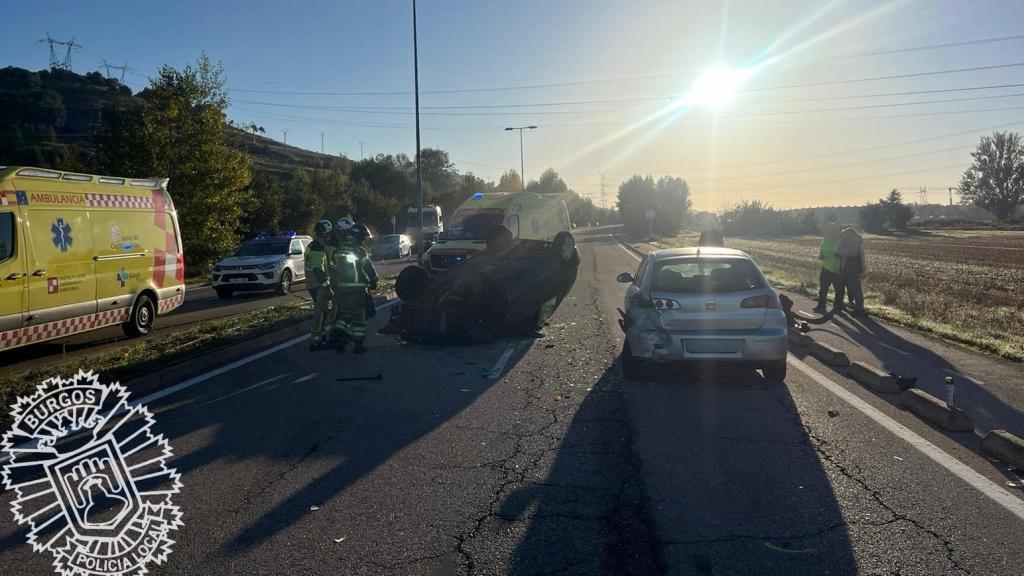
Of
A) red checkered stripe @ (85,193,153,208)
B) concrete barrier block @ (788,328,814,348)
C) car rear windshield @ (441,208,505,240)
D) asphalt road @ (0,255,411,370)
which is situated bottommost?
asphalt road @ (0,255,411,370)

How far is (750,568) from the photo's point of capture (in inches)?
146

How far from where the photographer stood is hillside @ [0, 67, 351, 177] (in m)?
62.8

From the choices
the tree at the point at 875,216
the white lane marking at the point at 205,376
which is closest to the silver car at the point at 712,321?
the white lane marking at the point at 205,376

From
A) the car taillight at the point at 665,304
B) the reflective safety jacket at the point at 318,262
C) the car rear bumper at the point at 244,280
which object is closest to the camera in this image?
the car taillight at the point at 665,304

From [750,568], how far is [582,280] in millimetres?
19238

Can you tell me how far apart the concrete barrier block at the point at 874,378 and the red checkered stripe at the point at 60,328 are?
1095 centimetres

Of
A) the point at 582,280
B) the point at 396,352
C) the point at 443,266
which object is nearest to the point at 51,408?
the point at 396,352

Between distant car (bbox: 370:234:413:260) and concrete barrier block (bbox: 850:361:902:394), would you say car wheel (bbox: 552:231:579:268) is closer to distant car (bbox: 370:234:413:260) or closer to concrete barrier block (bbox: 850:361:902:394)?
concrete barrier block (bbox: 850:361:902:394)

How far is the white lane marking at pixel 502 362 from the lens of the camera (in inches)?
350

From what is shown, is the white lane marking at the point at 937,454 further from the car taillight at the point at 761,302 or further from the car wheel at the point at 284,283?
the car wheel at the point at 284,283

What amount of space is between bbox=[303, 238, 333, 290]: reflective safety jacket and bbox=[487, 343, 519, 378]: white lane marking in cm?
274

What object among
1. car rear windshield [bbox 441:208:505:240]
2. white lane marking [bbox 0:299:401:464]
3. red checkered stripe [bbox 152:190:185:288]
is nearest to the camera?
white lane marking [bbox 0:299:401:464]

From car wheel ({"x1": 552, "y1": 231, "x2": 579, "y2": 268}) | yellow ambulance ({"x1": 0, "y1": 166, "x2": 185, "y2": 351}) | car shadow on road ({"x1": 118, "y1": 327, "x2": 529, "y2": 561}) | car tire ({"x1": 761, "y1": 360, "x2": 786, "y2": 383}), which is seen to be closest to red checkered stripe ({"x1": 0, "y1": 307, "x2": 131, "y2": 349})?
yellow ambulance ({"x1": 0, "y1": 166, "x2": 185, "y2": 351})

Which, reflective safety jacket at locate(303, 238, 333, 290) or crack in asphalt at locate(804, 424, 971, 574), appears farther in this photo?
reflective safety jacket at locate(303, 238, 333, 290)
